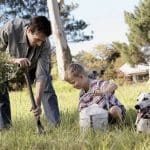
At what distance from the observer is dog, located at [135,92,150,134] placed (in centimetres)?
516

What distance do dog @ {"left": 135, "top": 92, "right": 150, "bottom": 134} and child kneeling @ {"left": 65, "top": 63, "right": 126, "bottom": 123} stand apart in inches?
10.3

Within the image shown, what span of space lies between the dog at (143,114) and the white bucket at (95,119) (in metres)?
0.33

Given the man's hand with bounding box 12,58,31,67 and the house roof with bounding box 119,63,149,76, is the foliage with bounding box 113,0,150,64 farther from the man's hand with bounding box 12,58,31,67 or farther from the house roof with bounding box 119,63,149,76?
the man's hand with bounding box 12,58,31,67

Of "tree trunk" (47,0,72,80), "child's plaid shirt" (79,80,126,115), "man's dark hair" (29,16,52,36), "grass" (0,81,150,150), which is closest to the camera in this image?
"grass" (0,81,150,150)

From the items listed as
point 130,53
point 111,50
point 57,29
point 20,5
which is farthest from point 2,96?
point 111,50

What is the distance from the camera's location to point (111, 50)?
4488 cm

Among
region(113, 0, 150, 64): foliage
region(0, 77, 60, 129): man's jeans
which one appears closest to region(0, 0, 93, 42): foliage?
region(113, 0, 150, 64): foliage

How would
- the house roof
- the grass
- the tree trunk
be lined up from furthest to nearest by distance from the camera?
the house roof, the tree trunk, the grass

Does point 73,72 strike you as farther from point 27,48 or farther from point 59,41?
point 59,41

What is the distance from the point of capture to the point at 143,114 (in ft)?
17.5

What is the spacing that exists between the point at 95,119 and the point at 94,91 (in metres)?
0.37

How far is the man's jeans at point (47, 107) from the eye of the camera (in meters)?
6.15

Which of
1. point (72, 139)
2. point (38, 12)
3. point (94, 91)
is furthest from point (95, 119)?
point (38, 12)

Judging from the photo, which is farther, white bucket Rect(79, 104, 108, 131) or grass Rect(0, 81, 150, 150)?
white bucket Rect(79, 104, 108, 131)
